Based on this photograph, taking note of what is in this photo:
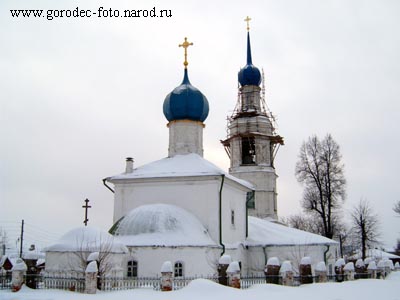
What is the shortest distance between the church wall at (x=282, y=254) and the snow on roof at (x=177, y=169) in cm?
332

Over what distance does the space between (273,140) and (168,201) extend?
52.9ft

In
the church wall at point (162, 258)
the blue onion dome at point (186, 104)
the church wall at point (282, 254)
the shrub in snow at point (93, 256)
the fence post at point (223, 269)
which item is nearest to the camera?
the shrub in snow at point (93, 256)

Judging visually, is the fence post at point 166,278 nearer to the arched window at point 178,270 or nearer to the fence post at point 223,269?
the fence post at point 223,269

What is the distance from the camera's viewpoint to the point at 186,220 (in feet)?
65.7

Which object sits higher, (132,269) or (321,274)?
(132,269)

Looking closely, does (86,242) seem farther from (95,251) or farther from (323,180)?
(323,180)

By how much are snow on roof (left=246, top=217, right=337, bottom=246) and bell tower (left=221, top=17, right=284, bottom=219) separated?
7965 millimetres

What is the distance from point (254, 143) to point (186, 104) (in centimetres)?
1199

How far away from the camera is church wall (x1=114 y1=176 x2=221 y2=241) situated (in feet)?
68.5

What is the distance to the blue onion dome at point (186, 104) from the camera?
955 inches

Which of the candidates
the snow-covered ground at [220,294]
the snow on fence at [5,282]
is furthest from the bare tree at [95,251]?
the snow on fence at [5,282]

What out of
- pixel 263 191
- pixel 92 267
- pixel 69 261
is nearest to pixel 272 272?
pixel 92 267

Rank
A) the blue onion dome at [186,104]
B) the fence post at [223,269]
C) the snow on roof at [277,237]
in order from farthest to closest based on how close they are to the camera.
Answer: the blue onion dome at [186,104]
the snow on roof at [277,237]
the fence post at [223,269]

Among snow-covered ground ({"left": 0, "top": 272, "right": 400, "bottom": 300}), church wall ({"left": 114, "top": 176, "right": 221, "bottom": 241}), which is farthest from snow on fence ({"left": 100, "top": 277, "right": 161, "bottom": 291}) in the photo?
church wall ({"left": 114, "top": 176, "right": 221, "bottom": 241})
